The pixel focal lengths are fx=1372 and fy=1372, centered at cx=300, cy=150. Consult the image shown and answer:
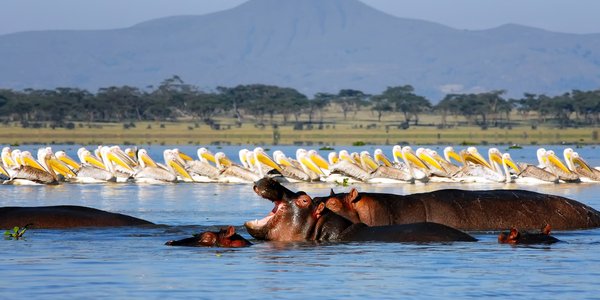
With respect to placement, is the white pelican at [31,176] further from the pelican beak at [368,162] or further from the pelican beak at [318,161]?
the pelican beak at [368,162]

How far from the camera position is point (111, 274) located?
1170 cm

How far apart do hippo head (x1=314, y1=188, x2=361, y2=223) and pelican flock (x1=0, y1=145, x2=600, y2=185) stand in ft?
A: 60.3

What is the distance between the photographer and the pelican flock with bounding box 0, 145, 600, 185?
1308 inches

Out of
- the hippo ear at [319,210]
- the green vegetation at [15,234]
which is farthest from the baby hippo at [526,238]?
the green vegetation at [15,234]

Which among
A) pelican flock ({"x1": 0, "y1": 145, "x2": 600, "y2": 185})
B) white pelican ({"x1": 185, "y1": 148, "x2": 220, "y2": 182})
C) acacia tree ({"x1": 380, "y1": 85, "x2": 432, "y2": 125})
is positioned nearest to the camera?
pelican flock ({"x1": 0, "y1": 145, "x2": 600, "y2": 185})

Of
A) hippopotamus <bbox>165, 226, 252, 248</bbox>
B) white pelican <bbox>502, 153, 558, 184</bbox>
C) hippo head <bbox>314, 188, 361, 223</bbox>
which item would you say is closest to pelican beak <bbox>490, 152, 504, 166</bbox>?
white pelican <bbox>502, 153, 558, 184</bbox>

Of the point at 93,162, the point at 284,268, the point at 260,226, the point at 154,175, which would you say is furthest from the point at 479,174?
the point at 284,268

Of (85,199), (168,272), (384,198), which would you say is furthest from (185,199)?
(168,272)

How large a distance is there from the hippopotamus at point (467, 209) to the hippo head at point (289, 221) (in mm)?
362

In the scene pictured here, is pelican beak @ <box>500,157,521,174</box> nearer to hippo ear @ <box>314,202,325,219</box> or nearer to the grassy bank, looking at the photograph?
hippo ear @ <box>314,202,325,219</box>

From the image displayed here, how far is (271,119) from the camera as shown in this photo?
5069 inches

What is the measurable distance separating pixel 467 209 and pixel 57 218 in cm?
479

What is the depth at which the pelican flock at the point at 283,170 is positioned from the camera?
33.2 metres

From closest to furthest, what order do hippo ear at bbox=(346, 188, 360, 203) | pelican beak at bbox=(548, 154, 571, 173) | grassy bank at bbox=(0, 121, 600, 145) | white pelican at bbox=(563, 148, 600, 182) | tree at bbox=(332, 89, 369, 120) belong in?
hippo ear at bbox=(346, 188, 360, 203), white pelican at bbox=(563, 148, 600, 182), pelican beak at bbox=(548, 154, 571, 173), grassy bank at bbox=(0, 121, 600, 145), tree at bbox=(332, 89, 369, 120)
